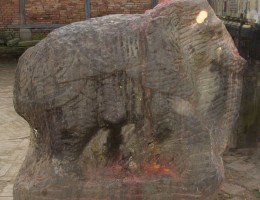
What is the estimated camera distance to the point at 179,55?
106 inches

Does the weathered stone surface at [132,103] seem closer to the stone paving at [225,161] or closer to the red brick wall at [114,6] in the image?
the stone paving at [225,161]

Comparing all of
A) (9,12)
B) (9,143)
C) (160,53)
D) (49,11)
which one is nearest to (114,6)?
(49,11)

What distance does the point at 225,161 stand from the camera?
488cm

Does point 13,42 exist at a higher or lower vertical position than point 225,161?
higher

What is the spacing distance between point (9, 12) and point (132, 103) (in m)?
10.3

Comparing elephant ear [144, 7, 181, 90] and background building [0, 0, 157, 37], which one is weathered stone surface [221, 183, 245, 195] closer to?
elephant ear [144, 7, 181, 90]

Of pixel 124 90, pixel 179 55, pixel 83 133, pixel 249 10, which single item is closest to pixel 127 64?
pixel 124 90

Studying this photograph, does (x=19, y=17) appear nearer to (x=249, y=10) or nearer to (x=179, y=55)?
(x=249, y=10)

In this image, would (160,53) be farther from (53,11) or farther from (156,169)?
(53,11)

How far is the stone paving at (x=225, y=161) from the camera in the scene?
4094mm

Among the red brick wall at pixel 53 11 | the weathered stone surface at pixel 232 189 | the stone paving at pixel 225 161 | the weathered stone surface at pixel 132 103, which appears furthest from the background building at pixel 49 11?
the weathered stone surface at pixel 132 103

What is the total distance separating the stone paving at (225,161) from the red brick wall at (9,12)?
5770 mm

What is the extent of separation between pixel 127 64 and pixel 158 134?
47 centimetres

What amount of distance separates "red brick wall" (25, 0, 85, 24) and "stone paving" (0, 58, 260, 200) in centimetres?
571
